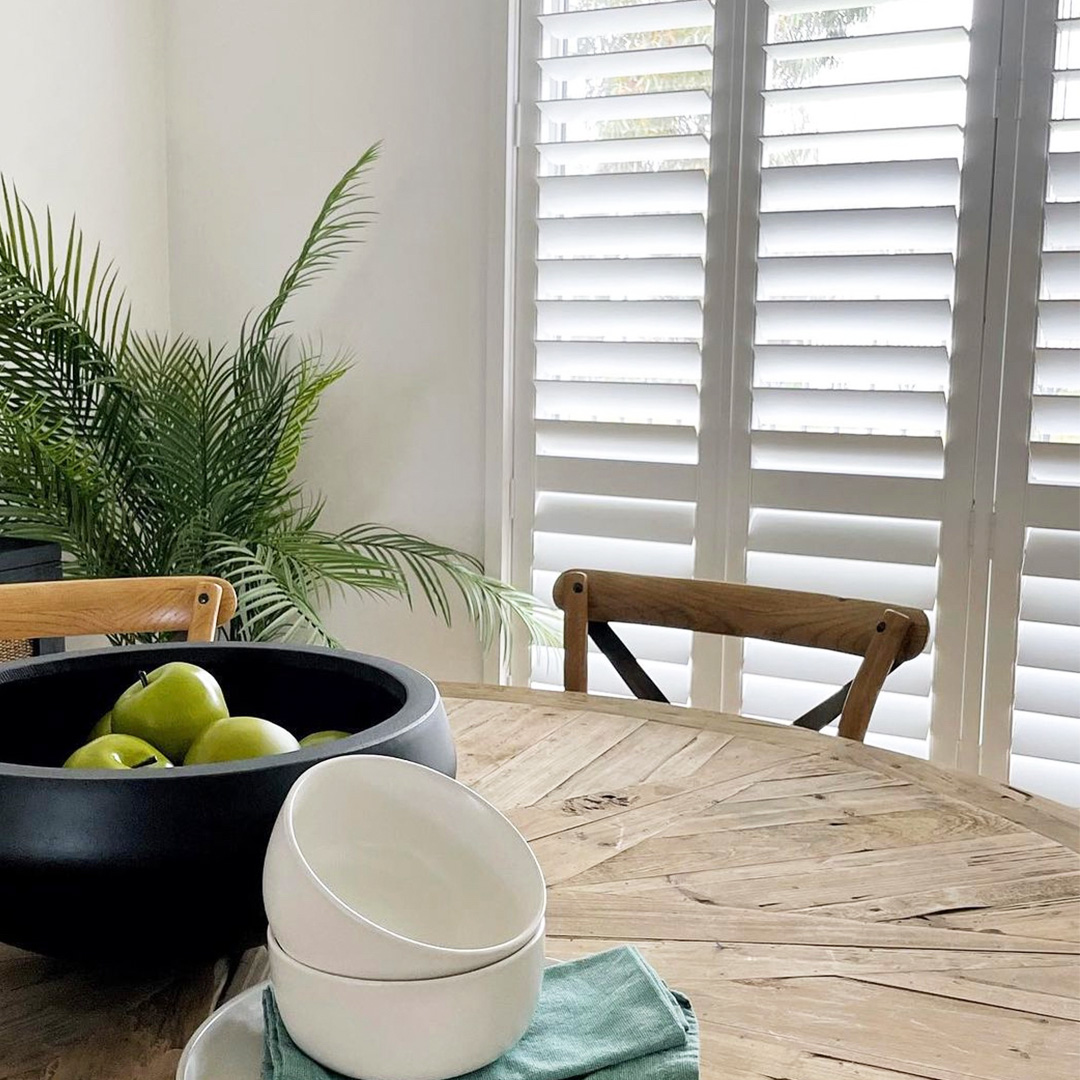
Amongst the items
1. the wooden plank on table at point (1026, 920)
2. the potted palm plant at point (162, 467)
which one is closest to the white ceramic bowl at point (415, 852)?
the wooden plank on table at point (1026, 920)

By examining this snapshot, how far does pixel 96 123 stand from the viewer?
250 cm

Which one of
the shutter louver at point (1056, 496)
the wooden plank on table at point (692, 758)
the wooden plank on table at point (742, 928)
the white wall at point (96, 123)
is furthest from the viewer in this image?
the white wall at point (96, 123)

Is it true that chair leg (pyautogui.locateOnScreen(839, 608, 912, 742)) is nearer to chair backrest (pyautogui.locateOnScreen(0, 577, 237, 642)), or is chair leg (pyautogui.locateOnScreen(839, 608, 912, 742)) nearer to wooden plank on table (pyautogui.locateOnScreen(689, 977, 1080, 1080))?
wooden plank on table (pyautogui.locateOnScreen(689, 977, 1080, 1080))

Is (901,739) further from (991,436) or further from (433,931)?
(433,931)

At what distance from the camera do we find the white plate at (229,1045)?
0.56 m

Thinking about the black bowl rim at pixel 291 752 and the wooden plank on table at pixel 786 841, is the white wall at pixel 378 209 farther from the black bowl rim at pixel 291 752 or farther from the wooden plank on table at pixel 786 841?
the black bowl rim at pixel 291 752

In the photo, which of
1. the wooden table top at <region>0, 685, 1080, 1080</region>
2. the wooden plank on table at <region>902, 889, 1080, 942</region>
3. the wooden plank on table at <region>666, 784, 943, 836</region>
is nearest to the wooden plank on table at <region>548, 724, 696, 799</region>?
the wooden table top at <region>0, 685, 1080, 1080</region>

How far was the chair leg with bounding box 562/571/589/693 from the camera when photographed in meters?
1.55

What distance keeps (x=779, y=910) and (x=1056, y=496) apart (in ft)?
4.39

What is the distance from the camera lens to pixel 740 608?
1507mm

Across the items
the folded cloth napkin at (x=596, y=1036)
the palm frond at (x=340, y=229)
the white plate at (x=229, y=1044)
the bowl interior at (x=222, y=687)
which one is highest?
the palm frond at (x=340, y=229)

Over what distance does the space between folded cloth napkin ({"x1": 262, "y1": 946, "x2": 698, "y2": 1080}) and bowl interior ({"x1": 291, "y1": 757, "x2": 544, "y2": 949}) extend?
0.05 meters

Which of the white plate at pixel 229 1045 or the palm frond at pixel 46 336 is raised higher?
the palm frond at pixel 46 336

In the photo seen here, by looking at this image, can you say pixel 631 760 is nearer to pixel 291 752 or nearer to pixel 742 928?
pixel 742 928
